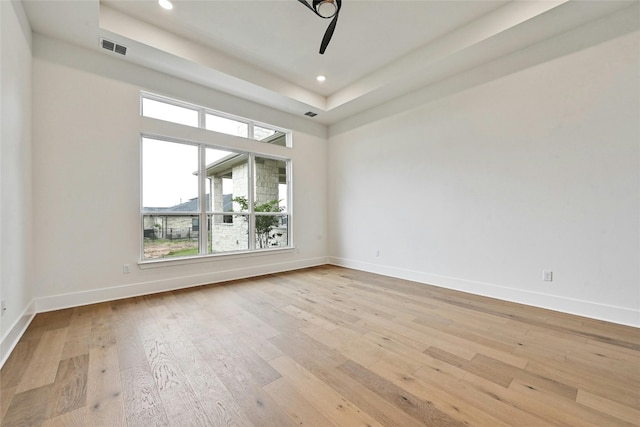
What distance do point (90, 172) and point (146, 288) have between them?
1690 mm

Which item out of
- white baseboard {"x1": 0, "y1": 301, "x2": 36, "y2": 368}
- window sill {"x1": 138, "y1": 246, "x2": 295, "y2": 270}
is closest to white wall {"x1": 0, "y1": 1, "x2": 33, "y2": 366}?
white baseboard {"x1": 0, "y1": 301, "x2": 36, "y2": 368}

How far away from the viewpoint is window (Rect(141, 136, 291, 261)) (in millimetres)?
3898

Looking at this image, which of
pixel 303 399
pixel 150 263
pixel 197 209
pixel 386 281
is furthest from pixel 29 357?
pixel 386 281

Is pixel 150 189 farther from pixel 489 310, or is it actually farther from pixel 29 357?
pixel 489 310

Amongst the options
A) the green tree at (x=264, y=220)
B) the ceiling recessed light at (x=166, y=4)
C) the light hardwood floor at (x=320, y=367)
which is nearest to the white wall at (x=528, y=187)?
the light hardwood floor at (x=320, y=367)

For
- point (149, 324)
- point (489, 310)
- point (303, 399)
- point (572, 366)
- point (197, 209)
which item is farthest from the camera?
point (197, 209)

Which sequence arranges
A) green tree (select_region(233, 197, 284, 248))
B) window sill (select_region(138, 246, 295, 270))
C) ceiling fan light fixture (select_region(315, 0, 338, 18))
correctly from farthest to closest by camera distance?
green tree (select_region(233, 197, 284, 248)), window sill (select_region(138, 246, 295, 270)), ceiling fan light fixture (select_region(315, 0, 338, 18))

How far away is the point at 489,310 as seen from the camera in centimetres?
308

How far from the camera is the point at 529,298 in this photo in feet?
10.7

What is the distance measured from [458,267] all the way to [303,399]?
320 centimetres

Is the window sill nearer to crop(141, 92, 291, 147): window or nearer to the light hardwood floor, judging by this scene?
the light hardwood floor

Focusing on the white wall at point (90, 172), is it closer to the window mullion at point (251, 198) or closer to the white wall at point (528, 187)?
the window mullion at point (251, 198)

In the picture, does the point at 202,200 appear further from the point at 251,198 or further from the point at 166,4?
the point at 166,4

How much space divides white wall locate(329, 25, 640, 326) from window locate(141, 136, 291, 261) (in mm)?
2180
